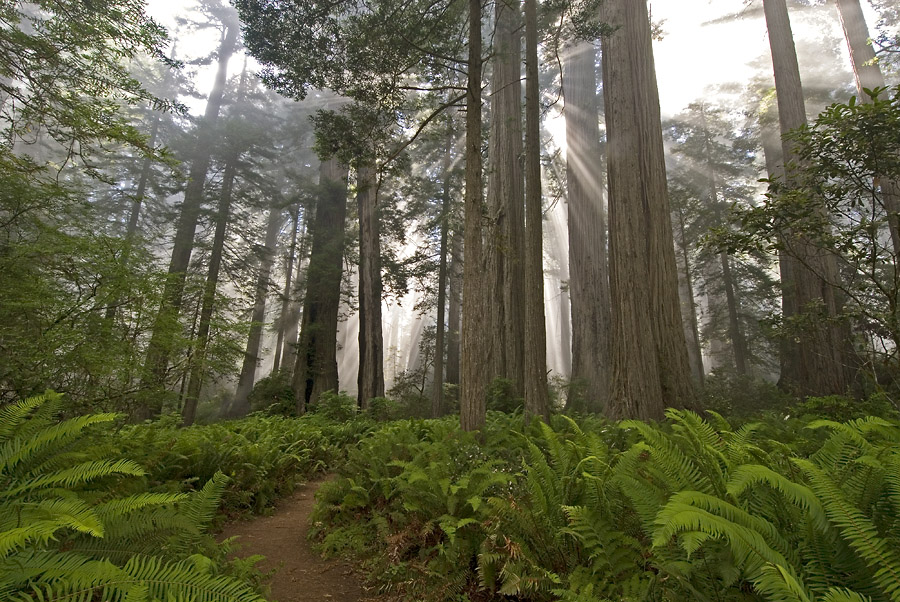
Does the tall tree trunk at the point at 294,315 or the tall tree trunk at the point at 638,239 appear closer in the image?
the tall tree trunk at the point at 638,239

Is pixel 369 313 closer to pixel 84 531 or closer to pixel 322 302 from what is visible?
pixel 322 302

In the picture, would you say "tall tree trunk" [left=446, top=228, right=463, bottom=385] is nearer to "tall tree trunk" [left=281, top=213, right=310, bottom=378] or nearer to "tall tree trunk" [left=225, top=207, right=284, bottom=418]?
"tall tree trunk" [left=281, top=213, right=310, bottom=378]

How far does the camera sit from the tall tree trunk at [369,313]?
13109 mm

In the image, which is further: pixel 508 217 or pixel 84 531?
pixel 508 217

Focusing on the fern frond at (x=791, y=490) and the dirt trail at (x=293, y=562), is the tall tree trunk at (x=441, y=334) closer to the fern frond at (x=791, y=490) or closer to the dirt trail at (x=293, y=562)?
the dirt trail at (x=293, y=562)

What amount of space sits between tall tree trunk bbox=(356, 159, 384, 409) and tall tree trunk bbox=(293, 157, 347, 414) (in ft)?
5.31

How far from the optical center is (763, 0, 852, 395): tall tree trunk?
305 inches

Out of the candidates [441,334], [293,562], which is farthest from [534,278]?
[441,334]

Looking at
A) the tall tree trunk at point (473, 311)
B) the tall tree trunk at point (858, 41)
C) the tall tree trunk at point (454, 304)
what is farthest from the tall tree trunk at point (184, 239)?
the tall tree trunk at point (858, 41)

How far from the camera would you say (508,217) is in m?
10.3

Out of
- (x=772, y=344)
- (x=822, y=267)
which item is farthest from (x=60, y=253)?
(x=772, y=344)

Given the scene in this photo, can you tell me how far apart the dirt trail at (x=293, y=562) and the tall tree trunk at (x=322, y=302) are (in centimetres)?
878

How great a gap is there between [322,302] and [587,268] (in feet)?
30.2

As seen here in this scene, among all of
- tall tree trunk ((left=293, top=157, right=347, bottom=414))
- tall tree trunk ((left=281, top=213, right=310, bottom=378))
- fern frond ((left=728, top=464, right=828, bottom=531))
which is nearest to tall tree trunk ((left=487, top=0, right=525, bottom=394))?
tall tree trunk ((left=293, top=157, right=347, bottom=414))
